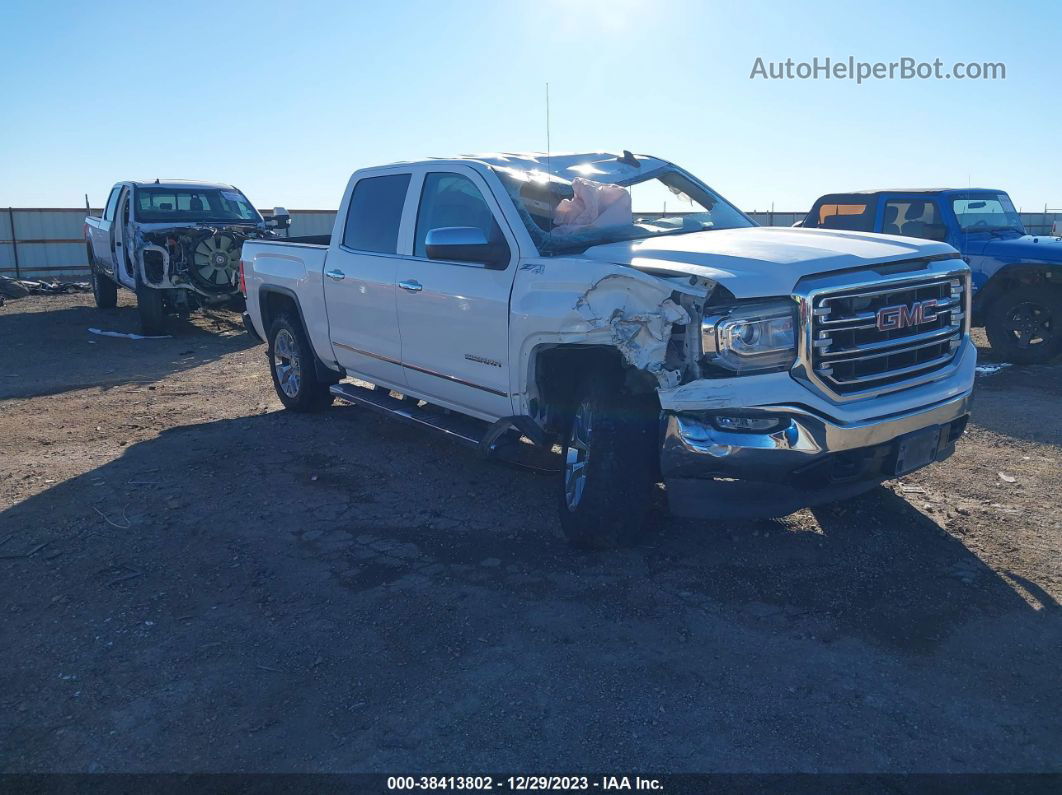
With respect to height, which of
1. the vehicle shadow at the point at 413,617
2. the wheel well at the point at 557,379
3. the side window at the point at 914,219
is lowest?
the vehicle shadow at the point at 413,617

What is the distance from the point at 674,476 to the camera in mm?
3824

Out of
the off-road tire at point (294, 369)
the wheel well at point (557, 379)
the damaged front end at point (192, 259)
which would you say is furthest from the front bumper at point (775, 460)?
the damaged front end at point (192, 259)

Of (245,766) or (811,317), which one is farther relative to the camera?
(811,317)

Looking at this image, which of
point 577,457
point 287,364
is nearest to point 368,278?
point 287,364

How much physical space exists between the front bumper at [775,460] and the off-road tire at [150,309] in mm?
10768

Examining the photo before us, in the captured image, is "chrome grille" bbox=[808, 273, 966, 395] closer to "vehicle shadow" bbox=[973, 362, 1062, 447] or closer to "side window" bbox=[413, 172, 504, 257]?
"side window" bbox=[413, 172, 504, 257]

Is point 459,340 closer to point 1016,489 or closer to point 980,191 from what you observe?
point 1016,489

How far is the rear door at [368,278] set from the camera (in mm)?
5891

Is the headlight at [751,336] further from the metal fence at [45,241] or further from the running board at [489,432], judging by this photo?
the metal fence at [45,241]

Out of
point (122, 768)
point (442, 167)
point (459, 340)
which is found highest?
point (442, 167)

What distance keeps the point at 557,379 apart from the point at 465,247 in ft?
2.87

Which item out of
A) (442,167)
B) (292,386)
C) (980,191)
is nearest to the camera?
(442,167)

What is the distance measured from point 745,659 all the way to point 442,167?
11.7 feet

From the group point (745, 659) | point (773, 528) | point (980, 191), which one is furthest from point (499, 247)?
point (980, 191)
